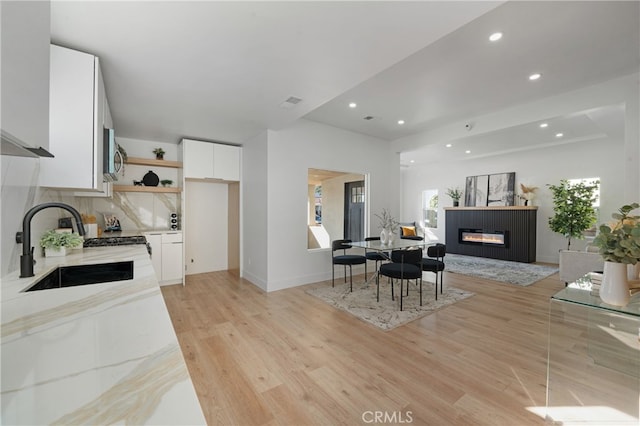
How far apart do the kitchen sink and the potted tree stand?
306 cm

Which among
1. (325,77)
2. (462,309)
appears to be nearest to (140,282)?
(325,77)

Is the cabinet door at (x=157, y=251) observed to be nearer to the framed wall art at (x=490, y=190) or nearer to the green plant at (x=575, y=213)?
the green plant at (x=575, y=213)

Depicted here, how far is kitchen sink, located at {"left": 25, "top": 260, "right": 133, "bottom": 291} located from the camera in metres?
1.77

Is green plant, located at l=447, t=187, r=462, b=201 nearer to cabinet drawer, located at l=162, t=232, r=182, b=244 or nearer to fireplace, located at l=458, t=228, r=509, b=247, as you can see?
fireplace, located at l=458, t=228, r=509, b=247

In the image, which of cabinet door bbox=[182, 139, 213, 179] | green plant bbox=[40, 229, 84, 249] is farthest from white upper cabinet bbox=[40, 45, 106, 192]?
cabinet door bbox=[182, 139, 213, 179]

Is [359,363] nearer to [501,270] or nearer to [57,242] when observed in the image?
[57,242]

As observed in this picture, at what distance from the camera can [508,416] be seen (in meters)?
1.72

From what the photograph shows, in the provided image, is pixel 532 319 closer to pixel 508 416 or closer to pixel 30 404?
pixel 508 416

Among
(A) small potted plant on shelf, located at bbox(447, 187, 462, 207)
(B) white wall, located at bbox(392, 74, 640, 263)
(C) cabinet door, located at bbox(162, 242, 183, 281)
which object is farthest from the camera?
(A) small potted plant on shelf, located at bbox(447, 187, 462, 207)

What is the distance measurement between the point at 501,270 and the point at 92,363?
22.1 ft

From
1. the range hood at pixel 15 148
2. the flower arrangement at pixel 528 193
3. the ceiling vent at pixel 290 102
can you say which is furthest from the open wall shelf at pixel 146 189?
the flower arrangement at pixel 528 193

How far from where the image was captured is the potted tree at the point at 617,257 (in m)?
1.46

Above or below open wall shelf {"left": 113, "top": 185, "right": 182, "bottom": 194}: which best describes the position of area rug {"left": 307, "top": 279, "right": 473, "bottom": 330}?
below

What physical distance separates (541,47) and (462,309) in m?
3.02
